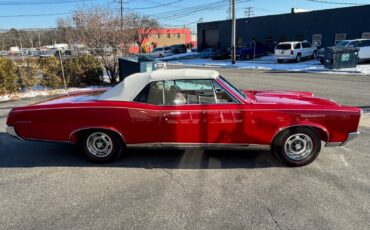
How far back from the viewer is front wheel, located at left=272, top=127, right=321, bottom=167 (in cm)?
425

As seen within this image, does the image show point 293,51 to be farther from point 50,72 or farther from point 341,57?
point 50,72

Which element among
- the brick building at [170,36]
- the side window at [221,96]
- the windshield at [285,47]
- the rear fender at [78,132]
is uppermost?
the brick building at [170,36]

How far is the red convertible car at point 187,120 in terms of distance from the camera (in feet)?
13.8

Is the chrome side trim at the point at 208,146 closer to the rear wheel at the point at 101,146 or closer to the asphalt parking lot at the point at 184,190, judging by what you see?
the asphalt parking lot at the point at 184,190

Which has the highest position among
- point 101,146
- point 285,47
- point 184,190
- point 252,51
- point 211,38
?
point 211,38

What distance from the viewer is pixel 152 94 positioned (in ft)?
14.5

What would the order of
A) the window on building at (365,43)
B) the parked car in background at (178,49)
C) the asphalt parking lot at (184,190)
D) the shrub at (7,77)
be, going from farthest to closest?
the parked car in background at (178,49)
the window on building at (365,43)
the shrub at (7,77)
the asphalt parking lot at (184,190)

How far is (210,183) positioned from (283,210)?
999 mm

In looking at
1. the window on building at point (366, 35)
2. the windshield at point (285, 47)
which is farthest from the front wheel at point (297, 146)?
the window on building at point (366, 35)

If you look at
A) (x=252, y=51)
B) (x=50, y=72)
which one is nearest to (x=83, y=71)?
(x=50, y=72)

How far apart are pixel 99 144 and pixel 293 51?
23.4m

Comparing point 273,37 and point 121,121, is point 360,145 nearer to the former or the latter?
point 121,121

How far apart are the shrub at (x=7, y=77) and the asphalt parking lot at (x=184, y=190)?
6942mm

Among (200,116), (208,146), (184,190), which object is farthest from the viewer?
(208,146)
